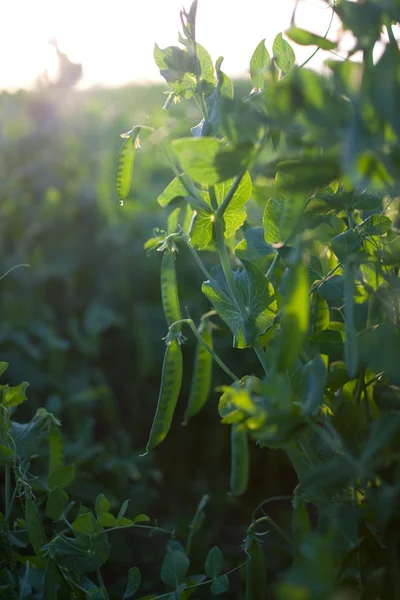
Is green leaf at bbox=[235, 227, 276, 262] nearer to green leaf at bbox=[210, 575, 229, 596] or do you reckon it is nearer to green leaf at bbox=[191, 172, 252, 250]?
green leaf at bbox=[191, 172, 252, 250]

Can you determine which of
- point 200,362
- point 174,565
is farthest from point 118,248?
point 174,565

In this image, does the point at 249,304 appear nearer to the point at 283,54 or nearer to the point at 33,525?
the point at 283,54

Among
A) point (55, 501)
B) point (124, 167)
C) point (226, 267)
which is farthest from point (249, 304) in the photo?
point (55, 501)

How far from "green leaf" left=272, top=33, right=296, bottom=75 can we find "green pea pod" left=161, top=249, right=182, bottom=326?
312mm

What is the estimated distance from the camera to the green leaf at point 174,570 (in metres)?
1.02

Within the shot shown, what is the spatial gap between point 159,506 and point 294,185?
179 cm

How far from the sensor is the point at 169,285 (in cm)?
107

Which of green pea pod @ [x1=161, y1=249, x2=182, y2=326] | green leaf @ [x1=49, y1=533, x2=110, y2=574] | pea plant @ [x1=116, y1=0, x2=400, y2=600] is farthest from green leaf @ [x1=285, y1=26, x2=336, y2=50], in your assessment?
green leaf @ [x1=49, y1=533, x2=110, y2=574]

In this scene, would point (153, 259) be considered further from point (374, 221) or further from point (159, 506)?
point (374, 221)

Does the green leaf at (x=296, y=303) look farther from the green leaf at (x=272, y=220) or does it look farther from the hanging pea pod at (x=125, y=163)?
the hanging pea pod at (x=125, y=163)

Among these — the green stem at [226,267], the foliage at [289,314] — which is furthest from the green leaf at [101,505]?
the green stem at [226,267]

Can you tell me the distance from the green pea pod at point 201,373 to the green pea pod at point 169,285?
83 mm

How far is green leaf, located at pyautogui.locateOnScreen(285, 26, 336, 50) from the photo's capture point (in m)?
0.77

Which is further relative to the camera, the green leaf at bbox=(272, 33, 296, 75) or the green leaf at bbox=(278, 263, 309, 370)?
the green leaf at bbox=(272, 33, 296, 75)
